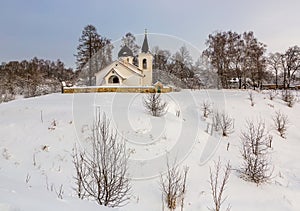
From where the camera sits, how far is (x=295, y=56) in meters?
30.8

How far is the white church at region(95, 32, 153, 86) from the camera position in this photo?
2405 centimetres

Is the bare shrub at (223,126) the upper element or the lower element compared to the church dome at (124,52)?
lower

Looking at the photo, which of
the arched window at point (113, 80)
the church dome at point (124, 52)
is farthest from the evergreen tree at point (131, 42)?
the arched window at point (113, 80)

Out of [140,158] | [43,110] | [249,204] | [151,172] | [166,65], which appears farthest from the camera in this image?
[166,65]

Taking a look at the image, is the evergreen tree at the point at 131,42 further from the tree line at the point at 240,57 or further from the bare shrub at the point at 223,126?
the bare shrub at the point at 223,126

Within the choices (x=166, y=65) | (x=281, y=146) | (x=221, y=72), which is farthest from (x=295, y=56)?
(x=281, y=146)

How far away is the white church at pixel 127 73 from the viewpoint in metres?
24.1

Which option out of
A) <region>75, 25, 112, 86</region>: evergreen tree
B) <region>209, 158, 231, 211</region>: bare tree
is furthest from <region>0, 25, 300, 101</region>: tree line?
<region>209, 158, 231, 211</region>: bare tree

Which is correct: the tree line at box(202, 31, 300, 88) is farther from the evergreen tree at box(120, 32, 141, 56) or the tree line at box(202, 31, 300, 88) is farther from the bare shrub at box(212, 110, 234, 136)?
the bare shrub at box(212, 110, 234, 136)

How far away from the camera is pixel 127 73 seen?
2509 cm

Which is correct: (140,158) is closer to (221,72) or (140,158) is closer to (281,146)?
(281,146)

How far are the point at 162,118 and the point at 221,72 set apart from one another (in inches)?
868

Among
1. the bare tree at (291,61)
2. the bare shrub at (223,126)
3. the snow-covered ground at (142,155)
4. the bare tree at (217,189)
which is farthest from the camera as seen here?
the bare tree at (291,61)

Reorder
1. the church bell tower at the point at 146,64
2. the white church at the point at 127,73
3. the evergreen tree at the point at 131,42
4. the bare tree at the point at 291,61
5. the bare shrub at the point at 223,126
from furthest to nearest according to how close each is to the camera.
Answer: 1. the evergreen tree at the point at 131,42
2. the bare tree at the point at 291,61
3. the church bell tower at the point at 146,64
4. the white church at the point at 127,73
5. the bare shrub at the point at 223,126
